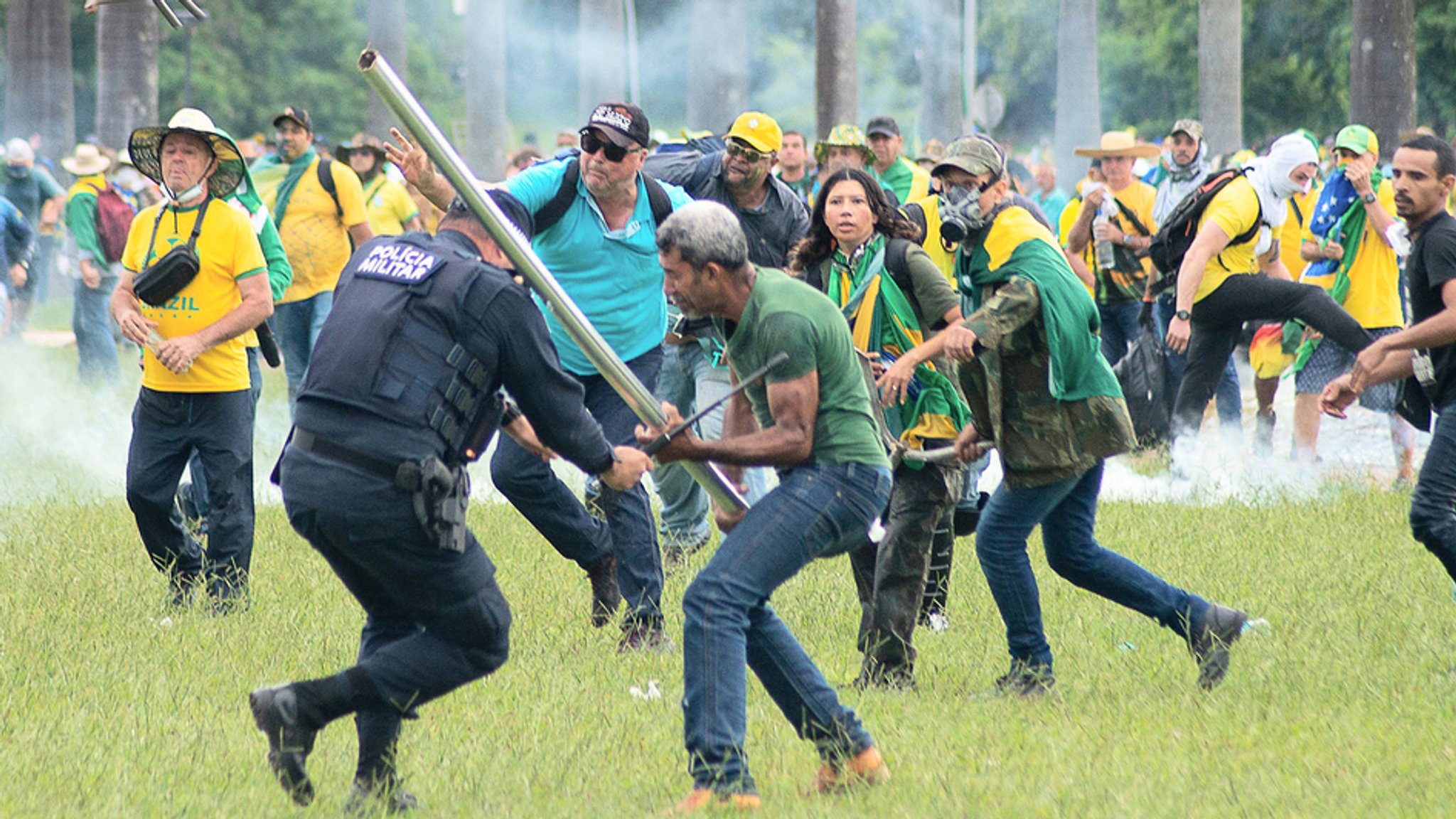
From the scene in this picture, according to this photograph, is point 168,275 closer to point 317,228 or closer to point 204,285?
point 204,285

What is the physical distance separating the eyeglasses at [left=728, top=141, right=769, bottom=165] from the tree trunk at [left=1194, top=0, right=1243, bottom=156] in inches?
680

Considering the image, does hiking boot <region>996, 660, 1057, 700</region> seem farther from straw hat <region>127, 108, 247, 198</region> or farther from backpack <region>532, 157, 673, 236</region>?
straw hat <region>127, 108, 247, 198</region>

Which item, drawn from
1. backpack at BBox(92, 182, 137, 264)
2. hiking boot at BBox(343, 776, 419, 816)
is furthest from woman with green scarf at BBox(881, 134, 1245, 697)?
backpack at BBox(92, 182, 137, 264)

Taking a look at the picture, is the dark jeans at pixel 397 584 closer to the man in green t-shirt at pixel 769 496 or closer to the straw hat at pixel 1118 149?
the man in green t-shirt at pixel 769 496

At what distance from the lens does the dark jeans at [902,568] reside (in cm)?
636

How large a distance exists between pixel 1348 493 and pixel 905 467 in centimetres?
478

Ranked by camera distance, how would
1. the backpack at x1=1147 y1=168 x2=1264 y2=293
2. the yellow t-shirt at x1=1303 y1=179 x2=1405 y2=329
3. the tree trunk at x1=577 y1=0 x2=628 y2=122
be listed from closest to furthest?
the backpack at x1=1147 y1=168 x2=1264 y2=293, the yellow t-shirt at x1=1303 y1=179 x2=1405 y2=329, the tree trunk at x1=577 y1=0 x2=628 y2=122

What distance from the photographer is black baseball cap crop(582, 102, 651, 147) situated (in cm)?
683

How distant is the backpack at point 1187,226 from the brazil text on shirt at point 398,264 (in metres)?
6.29

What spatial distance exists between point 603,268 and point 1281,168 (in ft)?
18.0

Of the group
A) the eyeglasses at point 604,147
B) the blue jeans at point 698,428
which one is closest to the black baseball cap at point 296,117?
the blue jeans at point 698,428

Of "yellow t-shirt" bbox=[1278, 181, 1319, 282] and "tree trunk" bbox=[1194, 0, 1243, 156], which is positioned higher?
"tree trunk" bbox=[1194, 0, 1243, 156]

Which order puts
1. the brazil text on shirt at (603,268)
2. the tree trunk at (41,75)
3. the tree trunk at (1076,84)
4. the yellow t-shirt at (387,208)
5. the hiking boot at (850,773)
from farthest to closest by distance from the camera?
the tree trunk at (41,75) < the tree trunk at (1076,84) < the yellow t-shirt at (387,208) < the brazil text on shirt at (603,268) < the hiking boot at (850,773)

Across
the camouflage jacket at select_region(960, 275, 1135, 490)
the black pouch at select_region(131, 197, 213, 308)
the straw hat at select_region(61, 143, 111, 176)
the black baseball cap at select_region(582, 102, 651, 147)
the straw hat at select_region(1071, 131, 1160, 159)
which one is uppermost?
the black baseball cap at select_region(582, 102, 651, 147)
